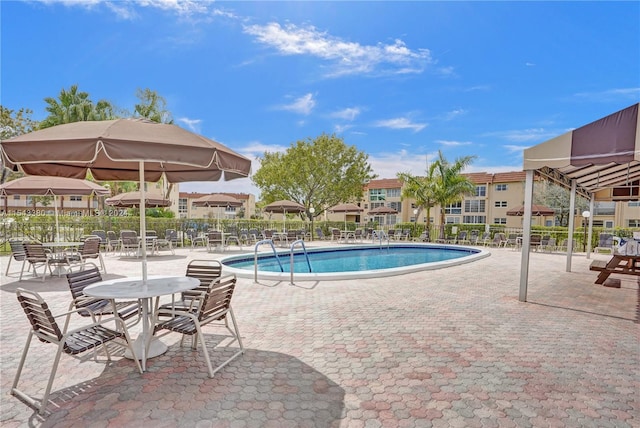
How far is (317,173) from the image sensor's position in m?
33.0

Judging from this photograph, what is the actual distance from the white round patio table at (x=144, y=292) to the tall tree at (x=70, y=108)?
2818cm

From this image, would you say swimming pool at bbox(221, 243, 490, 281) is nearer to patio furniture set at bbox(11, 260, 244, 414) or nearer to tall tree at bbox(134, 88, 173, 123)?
patio furniture set at bbox(11, 260, 244, 414)

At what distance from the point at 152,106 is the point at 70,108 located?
269 inches

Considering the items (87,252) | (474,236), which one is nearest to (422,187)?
(474,236)

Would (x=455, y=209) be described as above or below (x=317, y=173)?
below

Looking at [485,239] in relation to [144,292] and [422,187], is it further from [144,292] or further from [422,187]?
[144,292]

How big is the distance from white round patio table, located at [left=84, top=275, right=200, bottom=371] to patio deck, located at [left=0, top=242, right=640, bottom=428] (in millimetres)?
160

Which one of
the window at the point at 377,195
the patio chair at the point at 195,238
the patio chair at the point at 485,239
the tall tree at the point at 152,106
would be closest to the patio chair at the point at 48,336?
the patio chair at the point at 195,238

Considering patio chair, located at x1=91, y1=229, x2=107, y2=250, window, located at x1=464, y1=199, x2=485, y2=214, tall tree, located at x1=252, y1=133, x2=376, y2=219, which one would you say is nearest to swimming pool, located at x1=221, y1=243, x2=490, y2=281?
patio chair, located at x1=91, y1=229, x2=107, y2=250

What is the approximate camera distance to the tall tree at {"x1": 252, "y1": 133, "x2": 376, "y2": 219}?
3259 cm

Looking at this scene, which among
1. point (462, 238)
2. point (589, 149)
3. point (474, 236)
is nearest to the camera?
point (589, 149)

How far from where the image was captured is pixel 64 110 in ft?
86.5

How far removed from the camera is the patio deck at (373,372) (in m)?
2.87

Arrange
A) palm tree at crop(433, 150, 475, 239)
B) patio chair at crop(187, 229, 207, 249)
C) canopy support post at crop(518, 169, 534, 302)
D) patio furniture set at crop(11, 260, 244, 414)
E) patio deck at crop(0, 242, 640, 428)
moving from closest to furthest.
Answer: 1. patio deck at crop(0, 242, 640, 428)
2. patio furniture set at crop(11, 260, 244, 414)
3. canopy support post at crop(518, 169, 534, 302)
4. patio chair at crop(187, 229, 207, 249)
5. palm tree at crop(433, 150, 475, 239)
